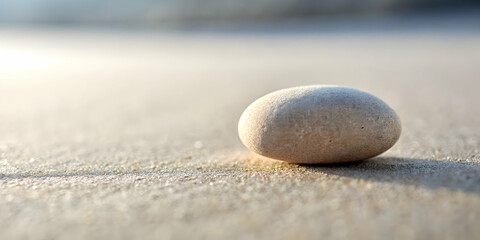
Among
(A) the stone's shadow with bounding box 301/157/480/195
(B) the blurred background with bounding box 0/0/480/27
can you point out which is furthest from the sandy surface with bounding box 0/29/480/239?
(B) the blurred background with bounding box 0/0/480/27

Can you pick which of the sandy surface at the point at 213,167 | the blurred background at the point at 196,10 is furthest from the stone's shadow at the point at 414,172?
the blurred background at the point at 196,10

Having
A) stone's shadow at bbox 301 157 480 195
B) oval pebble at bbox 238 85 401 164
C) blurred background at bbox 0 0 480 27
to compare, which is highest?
→ blurred background at bbox 0 0 480 27

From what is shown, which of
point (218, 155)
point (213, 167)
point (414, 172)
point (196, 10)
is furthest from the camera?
point (196, 10)

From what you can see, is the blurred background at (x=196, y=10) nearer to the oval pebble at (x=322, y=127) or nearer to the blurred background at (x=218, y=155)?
the blurred background at (x=218, y=155)

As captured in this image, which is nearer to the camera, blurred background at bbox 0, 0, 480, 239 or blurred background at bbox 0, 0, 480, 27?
blurred background at bbox 0, 0, 480, 239

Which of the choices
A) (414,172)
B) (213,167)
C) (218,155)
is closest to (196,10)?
(218,155)

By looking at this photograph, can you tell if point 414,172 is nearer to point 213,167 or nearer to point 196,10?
point 213,167

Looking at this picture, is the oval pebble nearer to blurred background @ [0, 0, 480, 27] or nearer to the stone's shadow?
the stone's shadow

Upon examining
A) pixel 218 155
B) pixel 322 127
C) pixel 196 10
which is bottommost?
pixel 218 155

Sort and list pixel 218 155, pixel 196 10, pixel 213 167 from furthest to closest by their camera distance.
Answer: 1. pixel 196 10
2. pixel 218 155
3. pixel 213 167
